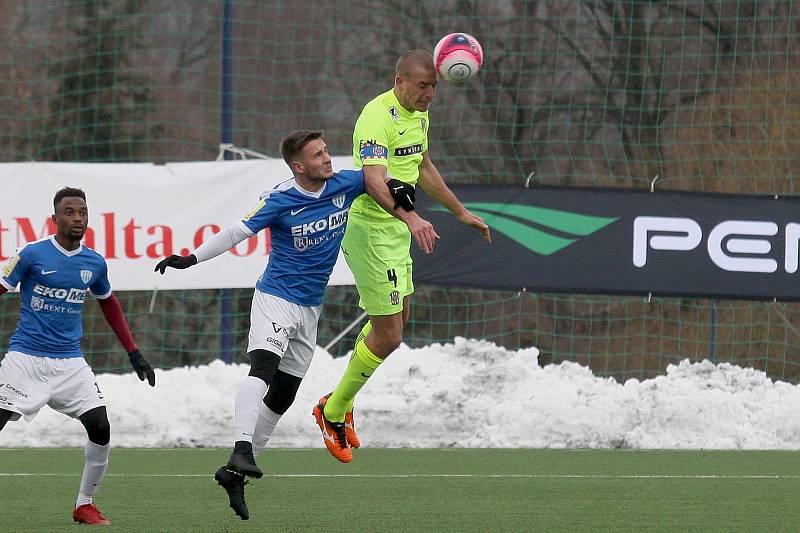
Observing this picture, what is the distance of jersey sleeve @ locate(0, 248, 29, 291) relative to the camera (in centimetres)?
699

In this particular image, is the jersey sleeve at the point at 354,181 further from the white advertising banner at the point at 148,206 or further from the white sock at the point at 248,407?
the white advertising banner at the point at 148,206

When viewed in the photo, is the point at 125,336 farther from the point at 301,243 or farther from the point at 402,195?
the point at 402,195

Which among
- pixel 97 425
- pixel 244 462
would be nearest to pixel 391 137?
pixel 97 425

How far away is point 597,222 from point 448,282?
1.32m

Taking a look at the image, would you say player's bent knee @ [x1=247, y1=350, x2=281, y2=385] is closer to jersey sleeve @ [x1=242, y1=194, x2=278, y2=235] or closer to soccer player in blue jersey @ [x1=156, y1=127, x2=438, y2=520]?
soccer player in blue jersey @ [x1=156, y1=127, x2=438, y2=520]

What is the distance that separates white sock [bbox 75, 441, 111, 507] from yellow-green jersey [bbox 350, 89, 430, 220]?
206 centimetres

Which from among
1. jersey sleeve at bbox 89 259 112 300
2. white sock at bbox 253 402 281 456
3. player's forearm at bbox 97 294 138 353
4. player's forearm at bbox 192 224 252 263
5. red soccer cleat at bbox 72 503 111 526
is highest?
player's forearm at bbox 192 224 252 263

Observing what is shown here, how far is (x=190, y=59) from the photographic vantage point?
1686 cm

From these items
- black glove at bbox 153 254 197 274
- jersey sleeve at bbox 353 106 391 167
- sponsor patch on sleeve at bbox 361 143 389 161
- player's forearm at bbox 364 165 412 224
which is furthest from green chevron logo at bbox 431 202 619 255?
black glove at bbox 153 254 197 274

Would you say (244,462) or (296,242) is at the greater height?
(296,242)

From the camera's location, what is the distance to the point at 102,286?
7.21m

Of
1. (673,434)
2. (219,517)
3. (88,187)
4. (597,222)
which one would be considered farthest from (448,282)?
(219,517)

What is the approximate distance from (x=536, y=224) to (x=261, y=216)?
5138mm

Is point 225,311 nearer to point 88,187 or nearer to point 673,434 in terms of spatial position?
point 88,187
